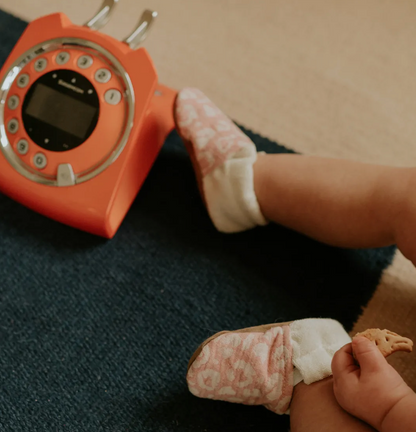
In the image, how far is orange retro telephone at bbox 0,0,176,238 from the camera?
482 millimetres

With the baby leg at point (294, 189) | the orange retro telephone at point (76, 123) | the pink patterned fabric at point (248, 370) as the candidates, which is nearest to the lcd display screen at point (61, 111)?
the orange retro telephone at point (76, 123)

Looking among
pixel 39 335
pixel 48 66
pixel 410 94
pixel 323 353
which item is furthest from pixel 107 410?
pixel 410 94

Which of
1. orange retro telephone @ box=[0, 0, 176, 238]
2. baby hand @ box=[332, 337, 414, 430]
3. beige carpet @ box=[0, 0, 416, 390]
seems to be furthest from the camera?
beige carpet @ box=[0, 0, 416, 390]

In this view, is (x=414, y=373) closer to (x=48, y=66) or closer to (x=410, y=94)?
(x=410, y=94)

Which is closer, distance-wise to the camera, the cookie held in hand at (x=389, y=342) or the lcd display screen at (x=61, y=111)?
the cookie held in hand at (x=389, y=342)

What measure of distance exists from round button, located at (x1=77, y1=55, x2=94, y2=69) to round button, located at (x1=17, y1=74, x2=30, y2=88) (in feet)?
0.19

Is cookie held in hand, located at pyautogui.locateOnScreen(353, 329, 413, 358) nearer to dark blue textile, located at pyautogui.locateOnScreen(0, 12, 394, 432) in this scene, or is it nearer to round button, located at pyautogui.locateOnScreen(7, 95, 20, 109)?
dark blue textile, located at pyautogui.locateOnScreen(0, 12, 394, 432)

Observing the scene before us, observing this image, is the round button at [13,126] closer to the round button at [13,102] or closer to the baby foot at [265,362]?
the round button at [13,102]

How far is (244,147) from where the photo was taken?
0.51 meters

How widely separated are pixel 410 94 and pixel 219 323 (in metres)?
0.38

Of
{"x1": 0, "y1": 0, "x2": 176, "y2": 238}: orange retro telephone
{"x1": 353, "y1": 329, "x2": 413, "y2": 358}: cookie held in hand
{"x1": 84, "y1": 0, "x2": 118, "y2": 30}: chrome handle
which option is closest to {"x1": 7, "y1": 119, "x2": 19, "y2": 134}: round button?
{"x1": 0, "y1": 0, "x2": 176, "y2": 238}: orange retro telephone

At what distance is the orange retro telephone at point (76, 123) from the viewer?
48cm

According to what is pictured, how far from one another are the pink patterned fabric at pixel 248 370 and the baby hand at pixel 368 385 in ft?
0.17

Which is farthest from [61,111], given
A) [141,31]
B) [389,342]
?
[389,342]
